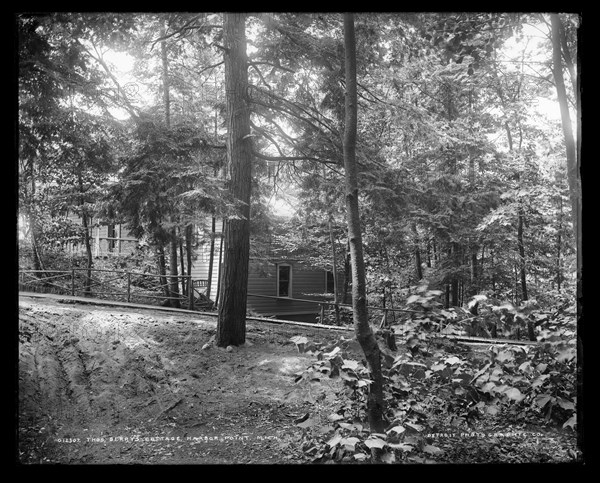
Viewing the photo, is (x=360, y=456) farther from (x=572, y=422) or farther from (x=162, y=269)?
(x=162, y=269)

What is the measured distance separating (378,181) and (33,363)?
3610 millimetres

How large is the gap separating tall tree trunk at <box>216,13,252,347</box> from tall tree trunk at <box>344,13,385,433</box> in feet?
8.63

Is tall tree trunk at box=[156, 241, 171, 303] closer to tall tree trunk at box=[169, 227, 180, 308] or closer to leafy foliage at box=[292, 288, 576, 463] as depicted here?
tall tree trunk at box=[169, 227, 180, 308]

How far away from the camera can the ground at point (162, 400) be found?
2.47 metres

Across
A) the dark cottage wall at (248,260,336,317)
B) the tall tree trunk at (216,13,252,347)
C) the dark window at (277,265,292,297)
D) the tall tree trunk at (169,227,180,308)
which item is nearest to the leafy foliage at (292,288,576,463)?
the tall tree trunk at (216,13,252,347)

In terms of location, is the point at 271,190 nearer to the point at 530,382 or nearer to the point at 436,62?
the point at 436,62

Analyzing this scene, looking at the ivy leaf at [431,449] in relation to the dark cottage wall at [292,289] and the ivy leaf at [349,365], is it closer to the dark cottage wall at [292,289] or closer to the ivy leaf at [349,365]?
the ivy leaf at [349,365]

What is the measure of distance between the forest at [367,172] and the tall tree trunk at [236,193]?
27 mm

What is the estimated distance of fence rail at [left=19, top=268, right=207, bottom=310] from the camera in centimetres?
368

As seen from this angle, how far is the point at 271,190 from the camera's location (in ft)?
20.4

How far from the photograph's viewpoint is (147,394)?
11.7 ft

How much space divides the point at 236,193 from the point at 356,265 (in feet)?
9.59

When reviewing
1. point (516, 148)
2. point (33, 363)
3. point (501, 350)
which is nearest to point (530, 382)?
point (501, 350)

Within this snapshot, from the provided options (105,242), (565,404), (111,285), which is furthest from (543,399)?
(111,285)
